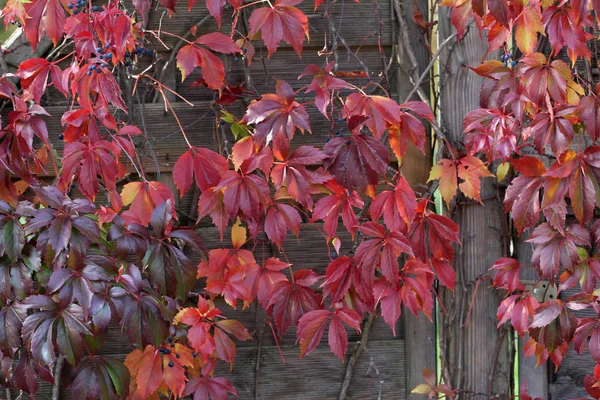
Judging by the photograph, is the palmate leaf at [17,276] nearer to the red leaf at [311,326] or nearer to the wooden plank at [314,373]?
the red leaf at [311,326]

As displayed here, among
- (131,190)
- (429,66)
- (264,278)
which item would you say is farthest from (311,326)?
(429,66)

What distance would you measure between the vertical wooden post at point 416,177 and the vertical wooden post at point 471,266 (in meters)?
0.05

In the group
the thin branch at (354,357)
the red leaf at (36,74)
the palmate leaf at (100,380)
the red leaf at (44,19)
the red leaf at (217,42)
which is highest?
the red leaf at (44,19)

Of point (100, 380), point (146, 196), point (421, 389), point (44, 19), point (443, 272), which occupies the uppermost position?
point (44, 19)

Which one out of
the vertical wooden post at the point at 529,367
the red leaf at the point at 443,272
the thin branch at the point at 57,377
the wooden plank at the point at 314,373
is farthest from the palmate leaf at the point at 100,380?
the vertical wooden post at the point at 529,367

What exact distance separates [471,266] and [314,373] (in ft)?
1.81

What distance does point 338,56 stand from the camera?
1968 mm

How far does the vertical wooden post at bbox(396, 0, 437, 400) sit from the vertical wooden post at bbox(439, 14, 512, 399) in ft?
0.16

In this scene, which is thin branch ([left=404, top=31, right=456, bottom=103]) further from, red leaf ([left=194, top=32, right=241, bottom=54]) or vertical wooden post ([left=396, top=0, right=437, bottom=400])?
red leaf ([left=194, top=32, right=241, bottom=54])

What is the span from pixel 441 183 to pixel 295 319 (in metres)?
0.54

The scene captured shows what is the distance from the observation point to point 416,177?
198 centimetres

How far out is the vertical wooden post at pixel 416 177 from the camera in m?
1.98

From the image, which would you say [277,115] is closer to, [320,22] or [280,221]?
[280,221]

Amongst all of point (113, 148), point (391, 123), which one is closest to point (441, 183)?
point (391, 123)
